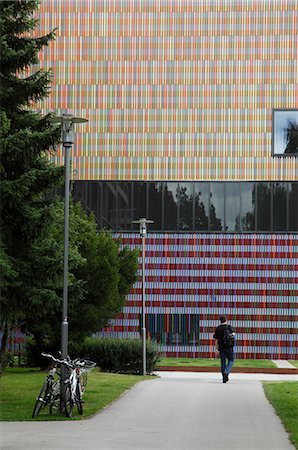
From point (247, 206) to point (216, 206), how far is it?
1.62m

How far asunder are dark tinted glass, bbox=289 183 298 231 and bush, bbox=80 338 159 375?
56.2 feet

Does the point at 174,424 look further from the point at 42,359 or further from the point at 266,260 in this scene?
the point at 266,260

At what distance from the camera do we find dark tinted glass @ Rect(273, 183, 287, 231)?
170 feet

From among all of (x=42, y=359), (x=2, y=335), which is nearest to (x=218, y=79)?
(x=42, y=359)

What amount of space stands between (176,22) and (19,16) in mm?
29831

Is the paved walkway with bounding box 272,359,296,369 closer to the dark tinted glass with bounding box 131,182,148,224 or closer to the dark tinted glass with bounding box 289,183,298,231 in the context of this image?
the dark tinted glass with bounding box 289,183,298,231

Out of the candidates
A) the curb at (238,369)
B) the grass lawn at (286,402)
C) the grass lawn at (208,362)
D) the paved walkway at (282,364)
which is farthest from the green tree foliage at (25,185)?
the paved walkway at (282,364)

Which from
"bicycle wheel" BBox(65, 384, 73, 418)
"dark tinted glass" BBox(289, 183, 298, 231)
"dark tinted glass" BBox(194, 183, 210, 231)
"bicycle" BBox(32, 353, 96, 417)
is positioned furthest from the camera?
"dark tinted glass" BBox(194, 183, 210, 231)

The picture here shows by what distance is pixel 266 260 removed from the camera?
171 ft

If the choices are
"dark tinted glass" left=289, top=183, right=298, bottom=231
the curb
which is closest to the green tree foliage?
the curb

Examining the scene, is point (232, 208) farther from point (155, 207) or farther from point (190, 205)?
point (155, 207)

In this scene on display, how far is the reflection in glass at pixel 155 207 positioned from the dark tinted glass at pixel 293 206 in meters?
6.72

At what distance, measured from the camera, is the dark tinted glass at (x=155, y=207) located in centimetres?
5250

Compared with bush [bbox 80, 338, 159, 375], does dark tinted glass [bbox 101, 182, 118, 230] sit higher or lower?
higher
